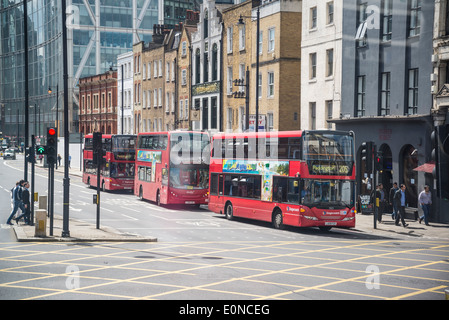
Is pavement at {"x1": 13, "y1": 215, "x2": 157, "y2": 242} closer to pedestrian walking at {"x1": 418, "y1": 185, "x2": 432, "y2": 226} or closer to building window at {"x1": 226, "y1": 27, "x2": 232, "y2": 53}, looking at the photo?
pedestrian walking at {"x1": 418, "y1": 185, "x2": 432, "y2": 226}

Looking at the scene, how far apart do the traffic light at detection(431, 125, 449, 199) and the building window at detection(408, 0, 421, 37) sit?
95.9ft

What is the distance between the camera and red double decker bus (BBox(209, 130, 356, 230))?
28797 mm

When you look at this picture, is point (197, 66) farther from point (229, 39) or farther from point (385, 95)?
point (385, 95)

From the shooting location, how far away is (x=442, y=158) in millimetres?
7977

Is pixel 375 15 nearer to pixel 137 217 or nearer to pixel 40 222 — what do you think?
pixel 137 217

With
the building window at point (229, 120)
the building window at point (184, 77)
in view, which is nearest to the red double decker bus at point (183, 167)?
the building window at point (229, 120)

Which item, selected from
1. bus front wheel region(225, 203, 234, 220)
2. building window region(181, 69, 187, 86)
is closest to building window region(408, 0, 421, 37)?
bus front wheel region(225, 203, 234, 220)

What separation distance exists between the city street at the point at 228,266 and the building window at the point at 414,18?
11.7 meters

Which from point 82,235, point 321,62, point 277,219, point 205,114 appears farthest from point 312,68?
point 82,235

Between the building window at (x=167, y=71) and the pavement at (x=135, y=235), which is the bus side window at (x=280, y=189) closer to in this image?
the pavement at (x=135, y=235)

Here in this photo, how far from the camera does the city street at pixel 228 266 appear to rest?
1502 cm

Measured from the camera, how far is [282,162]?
99.2ft

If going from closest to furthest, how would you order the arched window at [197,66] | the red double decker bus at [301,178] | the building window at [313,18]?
the red double decker bus at [301,178], the building window at [313,18], the arched window at [197,66]
